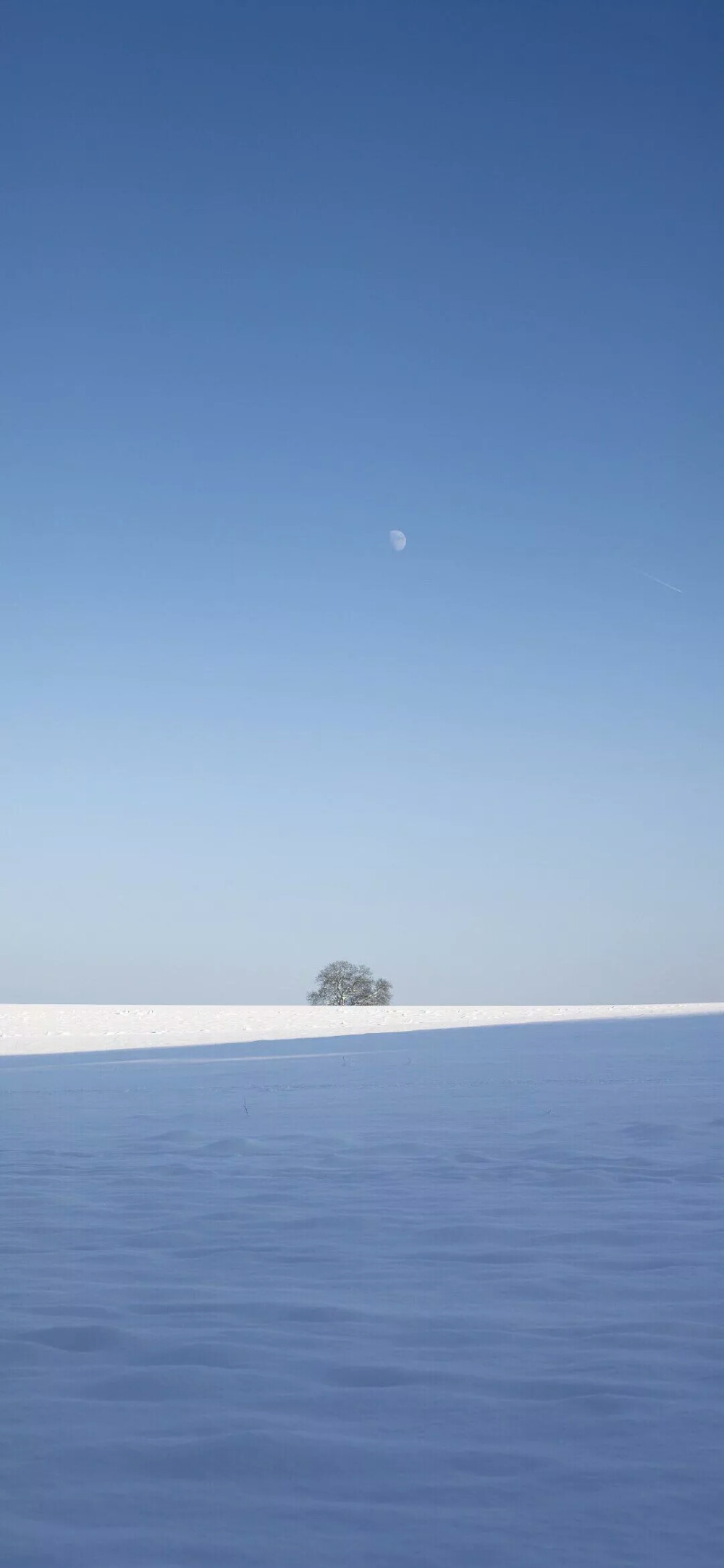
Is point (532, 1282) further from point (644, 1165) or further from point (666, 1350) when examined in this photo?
point (644, 1165)

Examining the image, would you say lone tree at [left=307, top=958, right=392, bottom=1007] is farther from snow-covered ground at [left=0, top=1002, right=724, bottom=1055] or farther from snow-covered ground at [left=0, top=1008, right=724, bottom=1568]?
snow-covered ground at [left=0, top=1008, right=724, bottom=1568]

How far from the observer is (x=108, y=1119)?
8102mm

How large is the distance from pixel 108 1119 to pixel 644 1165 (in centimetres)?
391

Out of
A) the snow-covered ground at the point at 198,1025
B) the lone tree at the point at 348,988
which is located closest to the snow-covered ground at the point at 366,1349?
the snow-covered ground at the point at 198,1025

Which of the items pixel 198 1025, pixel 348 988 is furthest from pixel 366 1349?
pixel 348 988

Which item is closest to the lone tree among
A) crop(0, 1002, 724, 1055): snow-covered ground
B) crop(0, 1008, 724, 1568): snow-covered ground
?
crop(0, 1002, 724, 1055): snow-covered ground

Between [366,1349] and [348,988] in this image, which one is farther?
[348,988]

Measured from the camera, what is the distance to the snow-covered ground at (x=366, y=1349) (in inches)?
84.7

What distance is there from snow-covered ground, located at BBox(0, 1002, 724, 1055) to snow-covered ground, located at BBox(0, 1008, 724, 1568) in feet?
36.4

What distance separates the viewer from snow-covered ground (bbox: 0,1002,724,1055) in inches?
727

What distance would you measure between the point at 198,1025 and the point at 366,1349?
74.6 feet

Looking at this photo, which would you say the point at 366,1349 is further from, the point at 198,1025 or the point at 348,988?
the point at 348,988

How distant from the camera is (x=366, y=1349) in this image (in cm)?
308

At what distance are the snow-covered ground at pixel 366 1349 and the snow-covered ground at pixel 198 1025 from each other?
11.1 meters
